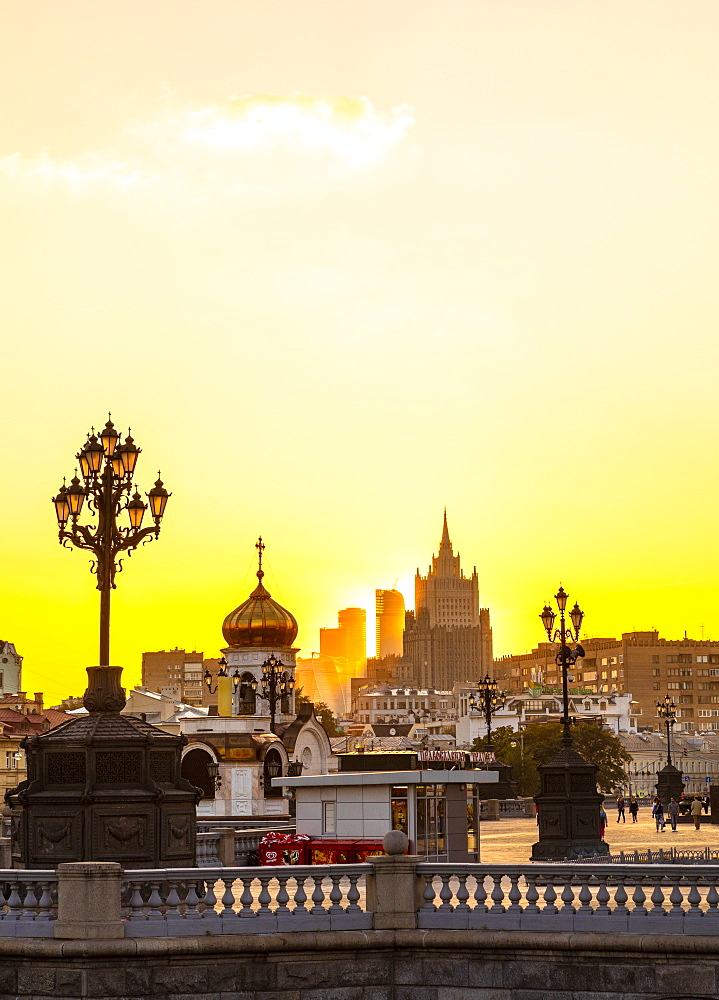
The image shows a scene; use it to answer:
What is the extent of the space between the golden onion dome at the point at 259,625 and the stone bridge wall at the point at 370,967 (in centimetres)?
8079

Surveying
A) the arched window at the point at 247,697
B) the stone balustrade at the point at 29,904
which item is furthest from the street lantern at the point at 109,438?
the arched window at the point at 247,697

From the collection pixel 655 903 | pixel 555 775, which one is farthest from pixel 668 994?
pixel 555 775

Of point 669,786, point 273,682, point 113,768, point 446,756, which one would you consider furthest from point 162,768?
point 669,786

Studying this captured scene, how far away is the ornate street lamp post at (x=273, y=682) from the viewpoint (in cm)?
6893

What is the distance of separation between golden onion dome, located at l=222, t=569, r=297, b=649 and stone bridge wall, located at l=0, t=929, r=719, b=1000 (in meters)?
80.8

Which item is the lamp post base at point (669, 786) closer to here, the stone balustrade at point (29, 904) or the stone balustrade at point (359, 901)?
the stone balustrade at point (359, 901)

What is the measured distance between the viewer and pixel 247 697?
97.9 m

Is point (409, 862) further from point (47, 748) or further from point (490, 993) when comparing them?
point (47, 748)

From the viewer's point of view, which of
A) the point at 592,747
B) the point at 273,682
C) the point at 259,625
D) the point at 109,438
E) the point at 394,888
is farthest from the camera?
the point at 592,747

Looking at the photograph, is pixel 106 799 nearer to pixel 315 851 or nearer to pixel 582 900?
pixel 315 851

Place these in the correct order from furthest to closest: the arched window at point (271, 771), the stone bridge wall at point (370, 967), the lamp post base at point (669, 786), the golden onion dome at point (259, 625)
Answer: the golden onion dome at point (259, 625)
the arched window at point (271, 771)
the lamp post base at point (669, 786)
the stone bridge wall at point (370, 967)

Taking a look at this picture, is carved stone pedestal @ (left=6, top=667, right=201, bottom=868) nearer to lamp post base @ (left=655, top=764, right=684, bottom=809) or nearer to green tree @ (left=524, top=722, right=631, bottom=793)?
lamp post base @ (left=655, top=764, right=684, bottom=809)

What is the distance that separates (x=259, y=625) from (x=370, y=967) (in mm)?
80754

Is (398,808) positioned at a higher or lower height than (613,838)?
higher
